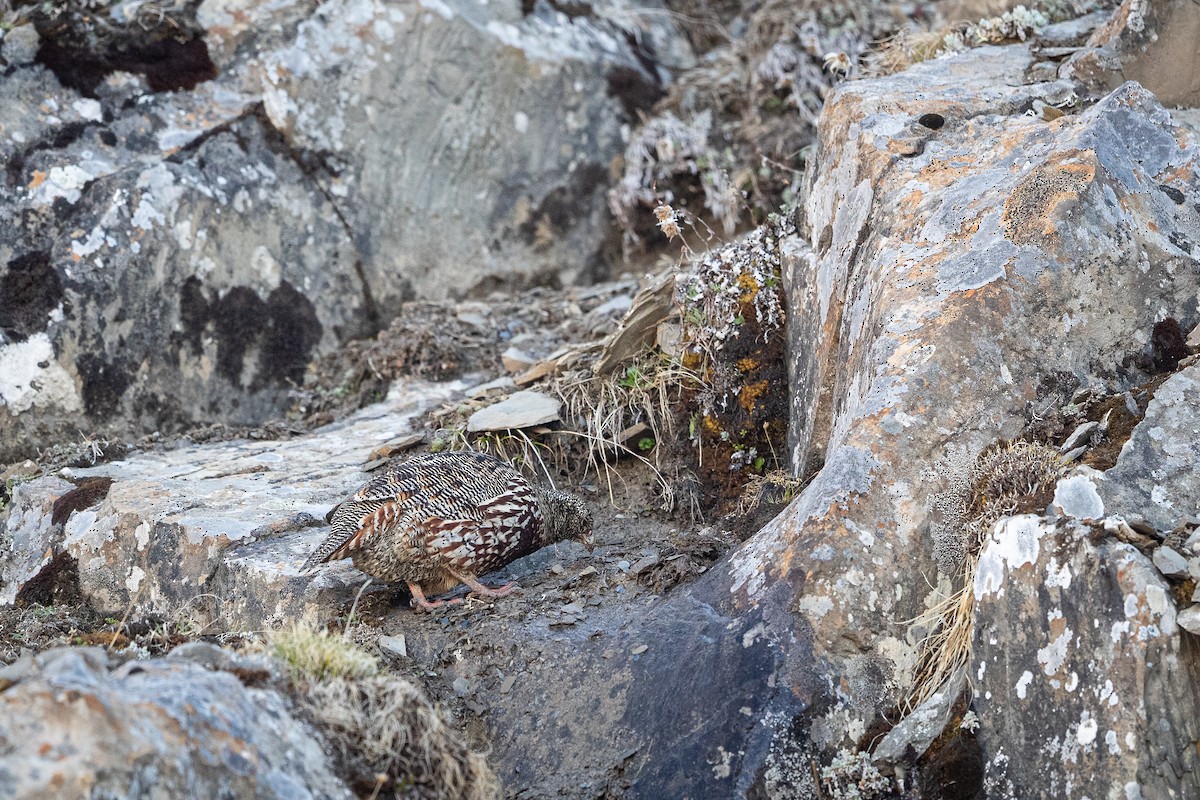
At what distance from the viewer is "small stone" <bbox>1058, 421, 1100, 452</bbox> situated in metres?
4.25

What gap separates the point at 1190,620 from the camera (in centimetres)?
335

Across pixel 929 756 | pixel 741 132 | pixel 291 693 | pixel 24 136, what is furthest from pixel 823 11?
pixel 291 693

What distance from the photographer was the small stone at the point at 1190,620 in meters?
3.33

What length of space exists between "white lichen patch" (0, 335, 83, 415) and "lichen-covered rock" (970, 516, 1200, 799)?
6.10 meters

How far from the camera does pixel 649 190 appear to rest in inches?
356

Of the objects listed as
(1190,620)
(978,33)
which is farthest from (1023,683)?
(978,33)

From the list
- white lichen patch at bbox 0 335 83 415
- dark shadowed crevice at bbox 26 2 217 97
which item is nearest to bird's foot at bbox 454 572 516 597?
white lichen patch at bbox 0 335 83 415

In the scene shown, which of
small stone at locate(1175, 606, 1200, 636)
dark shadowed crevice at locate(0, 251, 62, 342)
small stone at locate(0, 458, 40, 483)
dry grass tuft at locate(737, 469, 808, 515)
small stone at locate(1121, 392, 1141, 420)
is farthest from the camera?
dark shadowed crevice at locate(0, 251, 62, 342)

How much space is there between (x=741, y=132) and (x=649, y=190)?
92 cm

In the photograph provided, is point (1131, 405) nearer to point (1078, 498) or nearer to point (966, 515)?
point (1078, 498)

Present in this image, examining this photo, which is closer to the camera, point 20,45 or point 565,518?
point 565,518

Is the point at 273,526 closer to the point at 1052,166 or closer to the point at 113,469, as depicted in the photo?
the point at 113,469

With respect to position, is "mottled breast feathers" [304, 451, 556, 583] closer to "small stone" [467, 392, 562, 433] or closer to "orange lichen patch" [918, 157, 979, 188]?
"small stone" [467, 392, 562, 433]

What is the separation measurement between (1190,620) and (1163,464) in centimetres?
82
